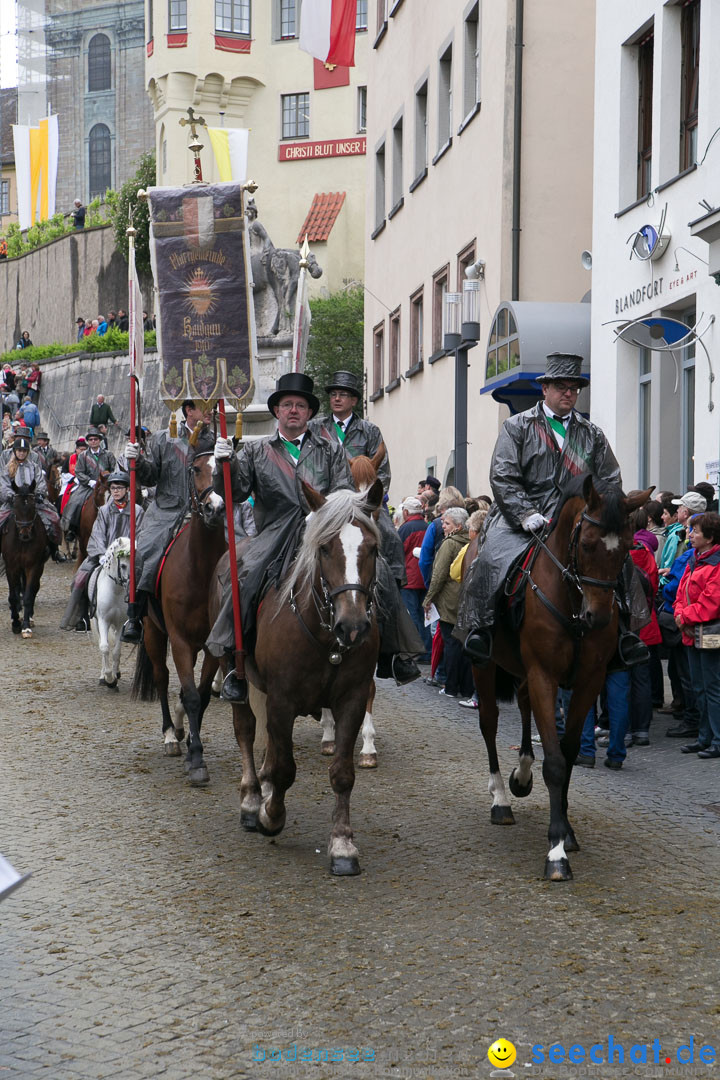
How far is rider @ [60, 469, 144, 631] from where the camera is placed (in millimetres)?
15406

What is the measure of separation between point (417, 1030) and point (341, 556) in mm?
2518

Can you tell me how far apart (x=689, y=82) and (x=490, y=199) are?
7.11m

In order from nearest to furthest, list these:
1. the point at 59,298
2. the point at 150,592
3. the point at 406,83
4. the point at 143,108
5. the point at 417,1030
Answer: the point at 417,1030, the point at 150,592, the point at 406,83, the point at 59,298, the point at 143,108

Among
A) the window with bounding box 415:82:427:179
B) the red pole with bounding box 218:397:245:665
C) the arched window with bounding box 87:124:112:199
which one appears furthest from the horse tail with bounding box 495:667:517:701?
A: the arched window with bounding box 87:124:112:199

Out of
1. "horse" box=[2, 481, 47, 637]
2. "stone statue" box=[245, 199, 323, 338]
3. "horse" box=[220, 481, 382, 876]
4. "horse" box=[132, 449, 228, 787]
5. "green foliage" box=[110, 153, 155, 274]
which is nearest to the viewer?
"horse" box=[220, 481, 382, 876]

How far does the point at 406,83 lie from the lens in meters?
32.6

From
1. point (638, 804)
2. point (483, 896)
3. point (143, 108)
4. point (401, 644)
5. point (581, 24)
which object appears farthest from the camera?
point (143, 108)

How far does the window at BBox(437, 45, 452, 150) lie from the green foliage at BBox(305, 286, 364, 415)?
65.4ft

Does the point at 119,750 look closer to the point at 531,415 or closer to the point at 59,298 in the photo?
the point at 531,415

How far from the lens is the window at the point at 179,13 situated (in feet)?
200

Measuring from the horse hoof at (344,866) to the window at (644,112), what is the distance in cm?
1359

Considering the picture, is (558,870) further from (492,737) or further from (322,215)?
(322,215)

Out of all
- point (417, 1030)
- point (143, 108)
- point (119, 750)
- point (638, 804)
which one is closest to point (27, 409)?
point (119, 750)

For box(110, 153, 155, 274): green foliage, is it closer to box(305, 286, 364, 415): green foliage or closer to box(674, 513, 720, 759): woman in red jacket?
box(305, 286, 364, 415): green foliage
